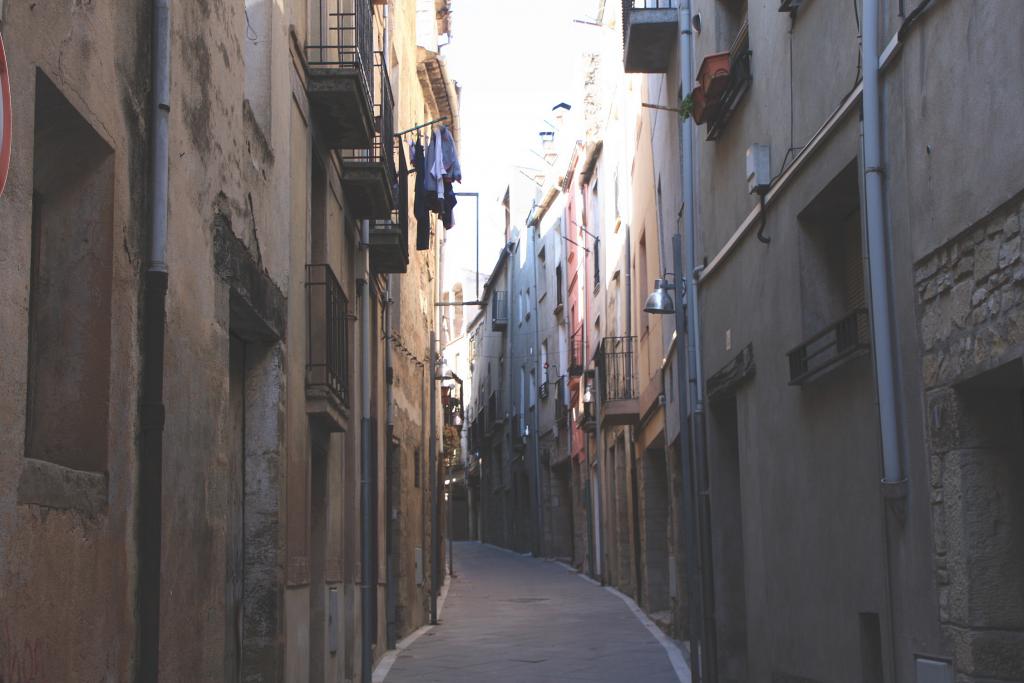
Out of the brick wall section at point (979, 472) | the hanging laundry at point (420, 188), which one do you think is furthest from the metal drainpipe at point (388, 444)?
the brick wall section at point (979, 472)

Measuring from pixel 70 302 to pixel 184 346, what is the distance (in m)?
1.28

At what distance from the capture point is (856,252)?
27.4 feet

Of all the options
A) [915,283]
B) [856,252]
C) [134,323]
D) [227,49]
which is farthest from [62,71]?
[856,252]

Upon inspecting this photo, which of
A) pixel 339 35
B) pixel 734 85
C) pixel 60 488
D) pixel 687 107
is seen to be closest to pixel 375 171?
pixel 339 35

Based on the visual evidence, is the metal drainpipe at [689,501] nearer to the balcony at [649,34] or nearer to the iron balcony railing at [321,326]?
the balcony at [649,34]

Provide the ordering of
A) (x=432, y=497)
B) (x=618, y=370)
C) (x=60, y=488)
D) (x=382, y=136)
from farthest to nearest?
1. (x=432, y=497)
2. (x=618, y=370)
3. (x=382, y=136)
4. (x=60, y=488)

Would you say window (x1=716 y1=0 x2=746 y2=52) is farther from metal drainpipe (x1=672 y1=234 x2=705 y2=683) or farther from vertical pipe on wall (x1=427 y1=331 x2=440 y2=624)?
vertical pipe on wall (x1=427 y1=331 x2=440 y2=624)

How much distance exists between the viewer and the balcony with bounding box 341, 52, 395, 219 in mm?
12547

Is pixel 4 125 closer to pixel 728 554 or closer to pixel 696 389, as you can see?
pixel 728 554

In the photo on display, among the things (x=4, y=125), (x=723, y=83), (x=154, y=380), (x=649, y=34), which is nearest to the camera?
(x=4, y=125)

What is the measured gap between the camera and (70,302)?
4.93 meters

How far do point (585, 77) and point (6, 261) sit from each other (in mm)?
26369

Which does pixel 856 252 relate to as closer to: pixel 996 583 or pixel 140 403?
pixel 996 583

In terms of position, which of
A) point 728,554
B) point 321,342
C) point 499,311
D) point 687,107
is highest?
point 499,311
